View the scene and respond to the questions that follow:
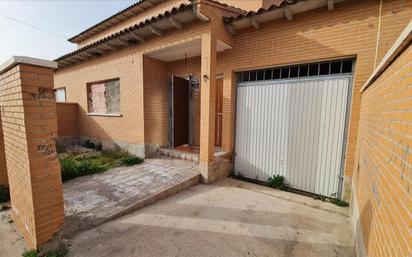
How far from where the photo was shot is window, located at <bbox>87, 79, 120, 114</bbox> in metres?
7.34

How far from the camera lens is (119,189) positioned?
13.5ft

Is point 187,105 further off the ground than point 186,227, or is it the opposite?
point 187,105

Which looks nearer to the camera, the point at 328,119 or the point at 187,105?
the point at 328,119

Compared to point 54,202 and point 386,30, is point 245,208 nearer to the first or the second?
point 54,202

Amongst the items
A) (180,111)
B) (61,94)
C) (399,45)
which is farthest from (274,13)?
(61,94)

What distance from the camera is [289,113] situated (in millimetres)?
4613

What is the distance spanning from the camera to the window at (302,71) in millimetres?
4016

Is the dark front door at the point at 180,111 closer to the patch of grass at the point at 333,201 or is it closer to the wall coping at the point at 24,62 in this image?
the wall coping at the point at 24,62

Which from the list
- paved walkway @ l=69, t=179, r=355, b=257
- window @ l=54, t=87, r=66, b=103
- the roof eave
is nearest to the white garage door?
paved walkway @ l=69, t=179, r=355, b=257

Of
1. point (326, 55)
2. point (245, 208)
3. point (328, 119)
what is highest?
point (326, 55)

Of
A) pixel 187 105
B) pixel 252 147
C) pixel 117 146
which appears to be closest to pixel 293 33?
pixel 252 147

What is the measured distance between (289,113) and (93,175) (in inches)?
220

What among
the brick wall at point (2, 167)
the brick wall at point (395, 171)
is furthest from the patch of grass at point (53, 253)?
the brick wall at point (395, 171)

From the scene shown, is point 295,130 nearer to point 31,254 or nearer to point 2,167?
point 31,254
